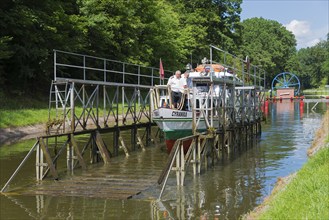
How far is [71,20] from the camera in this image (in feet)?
132

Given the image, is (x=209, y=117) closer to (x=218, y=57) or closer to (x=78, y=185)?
(x=78, y=185)

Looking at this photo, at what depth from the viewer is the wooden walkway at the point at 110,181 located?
13.6 m

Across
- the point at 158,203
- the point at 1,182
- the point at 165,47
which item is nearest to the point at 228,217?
the point at 158,203

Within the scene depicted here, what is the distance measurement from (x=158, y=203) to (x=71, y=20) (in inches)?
1205

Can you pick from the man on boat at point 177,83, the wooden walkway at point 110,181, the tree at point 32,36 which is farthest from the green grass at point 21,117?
the man on boat at point 177,83

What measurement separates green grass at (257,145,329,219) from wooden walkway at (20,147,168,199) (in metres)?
5.10

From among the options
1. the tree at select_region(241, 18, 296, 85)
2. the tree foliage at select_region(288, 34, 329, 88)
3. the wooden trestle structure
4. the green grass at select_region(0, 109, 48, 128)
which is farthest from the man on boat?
the tree foliage at select_region(288, 34, 329, 88)

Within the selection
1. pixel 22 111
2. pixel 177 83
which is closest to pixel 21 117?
pixel 22 111

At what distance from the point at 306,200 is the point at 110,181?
8349 millimetres

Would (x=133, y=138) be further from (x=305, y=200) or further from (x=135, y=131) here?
(x=305, y=200)

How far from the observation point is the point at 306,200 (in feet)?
28.3

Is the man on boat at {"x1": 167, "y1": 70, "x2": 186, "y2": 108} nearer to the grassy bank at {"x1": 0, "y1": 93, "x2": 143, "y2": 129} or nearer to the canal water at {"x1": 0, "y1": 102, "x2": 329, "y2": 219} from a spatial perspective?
the canal water at {"x1": 0, "y1": 102, "x2": 329, "y2": 219}

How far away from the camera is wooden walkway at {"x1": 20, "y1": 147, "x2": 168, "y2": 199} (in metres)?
13.6

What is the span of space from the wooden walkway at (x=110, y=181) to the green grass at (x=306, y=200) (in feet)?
16.7
